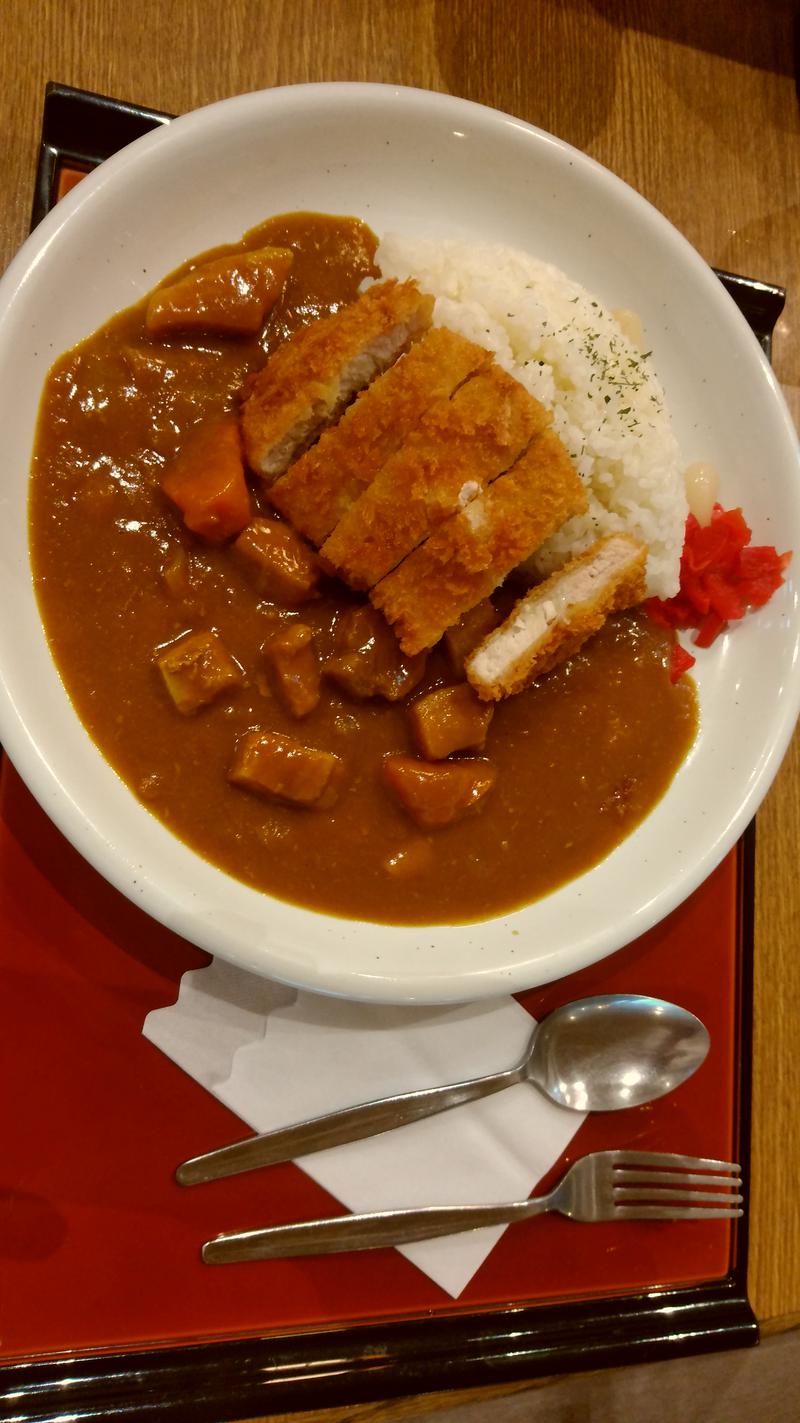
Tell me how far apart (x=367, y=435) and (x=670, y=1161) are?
5.91ft

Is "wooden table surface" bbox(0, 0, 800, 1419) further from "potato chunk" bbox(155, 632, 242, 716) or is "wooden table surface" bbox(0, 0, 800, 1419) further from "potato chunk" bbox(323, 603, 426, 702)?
"potato chunk" bbox(323, 603, 426, 702)

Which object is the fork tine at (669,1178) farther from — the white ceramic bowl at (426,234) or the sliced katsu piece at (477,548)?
the sliced katsu piece at (477,548)

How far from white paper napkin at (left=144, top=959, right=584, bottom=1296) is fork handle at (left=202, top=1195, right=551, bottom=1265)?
3 cm

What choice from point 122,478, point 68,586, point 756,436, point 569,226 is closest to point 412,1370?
point 68,586

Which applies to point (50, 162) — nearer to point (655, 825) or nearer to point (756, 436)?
point (756, 436)

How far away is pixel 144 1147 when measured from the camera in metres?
1.79

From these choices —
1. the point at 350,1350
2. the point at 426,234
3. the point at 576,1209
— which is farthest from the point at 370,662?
the point at 350,1350

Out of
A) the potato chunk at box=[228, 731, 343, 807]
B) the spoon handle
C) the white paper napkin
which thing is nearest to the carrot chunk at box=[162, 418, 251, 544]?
the potato chunk at box=[228, 731, 343, 807]

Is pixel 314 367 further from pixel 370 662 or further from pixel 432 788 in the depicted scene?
pixel 432 788

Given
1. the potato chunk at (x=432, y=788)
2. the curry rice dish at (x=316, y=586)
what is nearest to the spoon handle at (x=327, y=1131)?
the curry rice dish at (x=316, y=586)

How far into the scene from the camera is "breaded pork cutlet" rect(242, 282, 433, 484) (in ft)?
6.19

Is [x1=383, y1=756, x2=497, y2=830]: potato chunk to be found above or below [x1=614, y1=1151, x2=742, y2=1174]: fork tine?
above

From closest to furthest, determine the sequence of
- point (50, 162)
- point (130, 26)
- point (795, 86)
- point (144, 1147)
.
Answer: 1. point (144, 1147)
2. point (50, 162)
3. point (130, 26)
4. point (795, 86)

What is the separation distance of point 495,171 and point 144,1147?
237 centimetres
